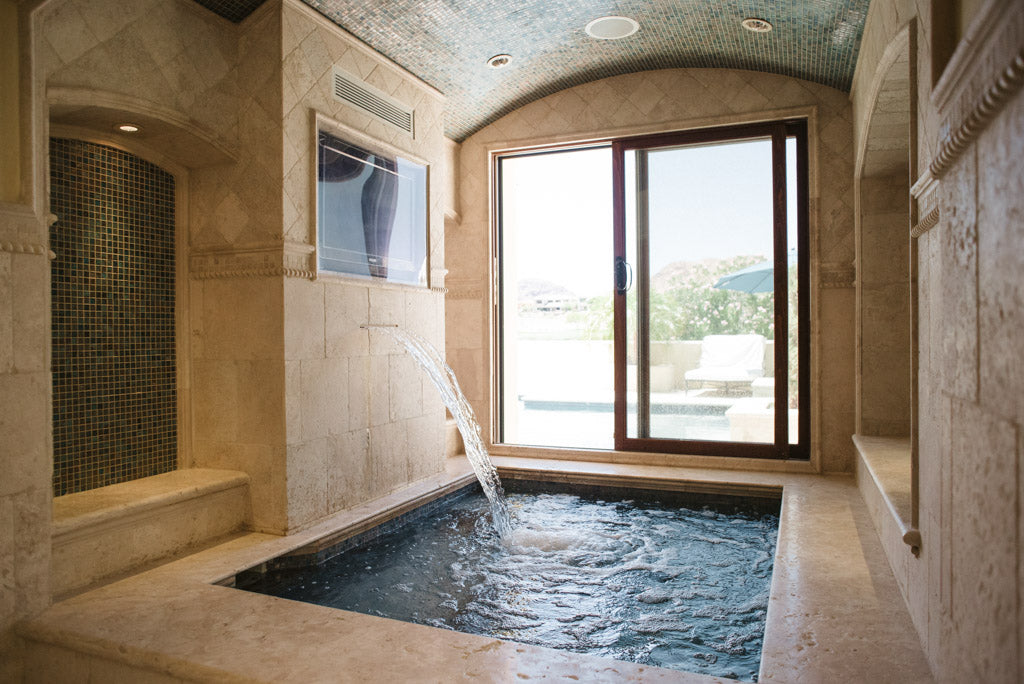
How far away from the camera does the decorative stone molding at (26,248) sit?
240 centimetres

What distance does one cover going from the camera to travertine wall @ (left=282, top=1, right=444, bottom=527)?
3648 mm

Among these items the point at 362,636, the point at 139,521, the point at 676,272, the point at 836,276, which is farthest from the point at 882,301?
the point at 139,521

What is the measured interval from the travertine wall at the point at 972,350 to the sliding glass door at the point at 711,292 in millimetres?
2919

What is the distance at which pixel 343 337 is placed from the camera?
4.00 m

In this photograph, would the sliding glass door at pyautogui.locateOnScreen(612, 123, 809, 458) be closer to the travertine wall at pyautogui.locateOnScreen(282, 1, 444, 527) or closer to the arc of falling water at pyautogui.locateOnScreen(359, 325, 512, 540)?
the arc of falling water at pyautogui.locateOnScreen(359, 325, 512, 540)

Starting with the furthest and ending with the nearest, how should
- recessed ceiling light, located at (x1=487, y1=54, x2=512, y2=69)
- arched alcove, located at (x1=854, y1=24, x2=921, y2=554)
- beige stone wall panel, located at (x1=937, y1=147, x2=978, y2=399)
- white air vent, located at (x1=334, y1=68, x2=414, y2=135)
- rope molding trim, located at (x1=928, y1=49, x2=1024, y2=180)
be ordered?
recessed ceiling light, located at (x1=487, y1=54, x2=512, y2=69) < arched alcove, located at (x1=854, y1=24, x2=921, y2=554) < white air vent, located at (x1=334, y1=68, x2=414, y2=135) < beige stone wall panel, located at (x1=937, y1=147, x2=978, y2=399) < rope molding trim, located at (x1=928, y1=49, x2=1024, y2=180)

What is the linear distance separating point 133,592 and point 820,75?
521 centimetres

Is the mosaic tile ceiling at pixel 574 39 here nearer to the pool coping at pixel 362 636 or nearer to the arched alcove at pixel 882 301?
the arched alcove at pixel 882 301

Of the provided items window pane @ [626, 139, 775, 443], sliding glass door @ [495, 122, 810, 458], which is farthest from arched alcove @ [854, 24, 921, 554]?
window pane @ [626, 139, 775, 443]

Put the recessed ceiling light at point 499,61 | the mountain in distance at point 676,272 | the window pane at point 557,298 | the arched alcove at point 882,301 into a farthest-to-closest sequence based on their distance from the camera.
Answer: the window pane at point 557,298 < the mountain in distance at point 676,272 < the recessed ceiling light at point 499,61 < the arched alcove at point 882,301

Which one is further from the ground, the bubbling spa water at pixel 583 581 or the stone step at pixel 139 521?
the stone step at pixel 139 521

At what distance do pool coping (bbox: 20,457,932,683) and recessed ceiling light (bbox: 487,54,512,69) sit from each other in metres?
3.57

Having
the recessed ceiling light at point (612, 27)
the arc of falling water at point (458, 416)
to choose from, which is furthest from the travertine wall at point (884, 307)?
the arc of falling water at point (458, 416)

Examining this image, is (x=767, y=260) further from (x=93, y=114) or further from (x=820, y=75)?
(x=93, y=114)
